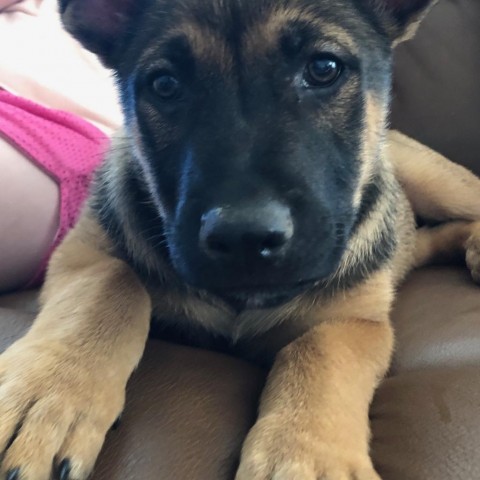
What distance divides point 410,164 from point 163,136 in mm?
1191

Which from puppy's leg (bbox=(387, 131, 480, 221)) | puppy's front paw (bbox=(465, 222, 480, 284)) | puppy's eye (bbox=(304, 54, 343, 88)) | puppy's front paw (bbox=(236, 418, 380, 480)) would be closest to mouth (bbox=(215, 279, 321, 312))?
puppy's front paw (bbox=(236, 418, 380, 480))

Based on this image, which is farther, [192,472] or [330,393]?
[330,393]

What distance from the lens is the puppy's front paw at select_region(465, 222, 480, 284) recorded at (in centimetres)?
203

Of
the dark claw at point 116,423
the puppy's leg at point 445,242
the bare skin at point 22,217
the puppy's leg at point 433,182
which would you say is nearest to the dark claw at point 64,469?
the dark claw at point 116,423

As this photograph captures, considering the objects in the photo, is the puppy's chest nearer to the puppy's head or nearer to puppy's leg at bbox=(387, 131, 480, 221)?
the puppy's head

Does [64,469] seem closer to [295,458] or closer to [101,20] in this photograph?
[295,458]

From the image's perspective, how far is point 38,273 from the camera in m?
2.07

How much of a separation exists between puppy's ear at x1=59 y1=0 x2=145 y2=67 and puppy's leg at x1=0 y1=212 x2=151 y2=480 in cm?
54

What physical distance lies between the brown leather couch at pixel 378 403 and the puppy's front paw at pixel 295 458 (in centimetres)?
5

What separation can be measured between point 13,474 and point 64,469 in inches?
2.9

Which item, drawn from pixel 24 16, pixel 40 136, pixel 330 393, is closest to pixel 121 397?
pixel 330 393

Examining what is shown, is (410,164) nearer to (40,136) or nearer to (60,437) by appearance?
(40,136)

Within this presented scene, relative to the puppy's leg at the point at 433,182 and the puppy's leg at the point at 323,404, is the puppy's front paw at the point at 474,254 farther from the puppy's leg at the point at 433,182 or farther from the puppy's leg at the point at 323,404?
Result: the puppy's leg at the point at 323,404

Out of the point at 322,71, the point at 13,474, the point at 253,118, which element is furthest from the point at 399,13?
the point at 13,474
